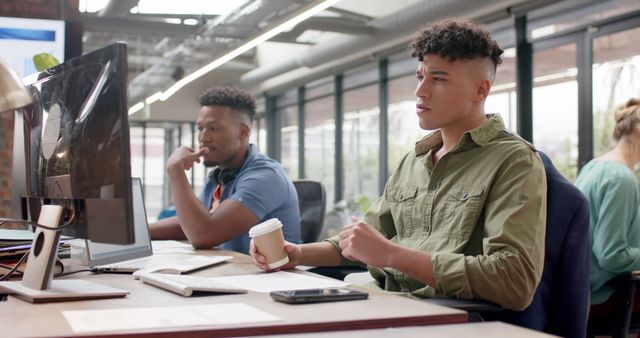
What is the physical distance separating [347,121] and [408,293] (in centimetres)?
838

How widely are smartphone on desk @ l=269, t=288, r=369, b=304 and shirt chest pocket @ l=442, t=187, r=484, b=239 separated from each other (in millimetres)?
431

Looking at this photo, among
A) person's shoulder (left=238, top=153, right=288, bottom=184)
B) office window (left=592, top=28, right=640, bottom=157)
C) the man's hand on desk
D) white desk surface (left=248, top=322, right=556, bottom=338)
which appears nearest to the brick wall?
person's shoulder (left=238, top=153, right=288, bottom=184)

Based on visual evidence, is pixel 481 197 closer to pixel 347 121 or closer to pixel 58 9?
pixel 58 9

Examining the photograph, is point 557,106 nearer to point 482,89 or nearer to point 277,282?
point 482,89

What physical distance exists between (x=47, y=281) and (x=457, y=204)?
982 millimetres

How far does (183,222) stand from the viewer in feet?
9.27

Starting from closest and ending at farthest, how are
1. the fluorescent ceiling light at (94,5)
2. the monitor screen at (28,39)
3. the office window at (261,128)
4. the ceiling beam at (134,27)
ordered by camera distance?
the monitor screen at (28,39)
the fluorescent ceiling light at (94,5)
the ceiling beam at (134,27)
the office window at (261,128)

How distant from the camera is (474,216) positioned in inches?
71.2

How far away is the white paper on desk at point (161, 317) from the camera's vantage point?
118cm

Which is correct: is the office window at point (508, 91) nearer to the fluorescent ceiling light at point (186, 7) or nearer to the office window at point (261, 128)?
the fluorescent ceiling light at point (186, 7)

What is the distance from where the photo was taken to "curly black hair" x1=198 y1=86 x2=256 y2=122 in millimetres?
3414

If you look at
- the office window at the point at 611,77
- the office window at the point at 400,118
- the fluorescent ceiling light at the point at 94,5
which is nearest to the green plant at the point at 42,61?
the office window at the point at 611,77

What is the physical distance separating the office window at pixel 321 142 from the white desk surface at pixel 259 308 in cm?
881

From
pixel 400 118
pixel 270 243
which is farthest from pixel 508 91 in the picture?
pixel 270 243
